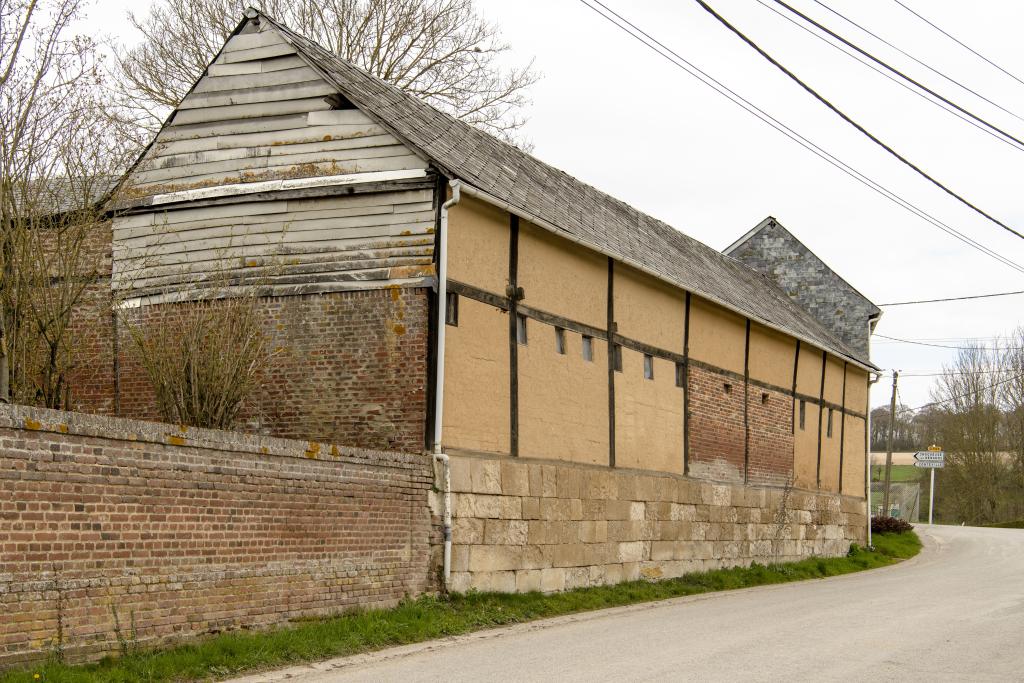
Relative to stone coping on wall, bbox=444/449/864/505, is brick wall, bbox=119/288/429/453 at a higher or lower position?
higher

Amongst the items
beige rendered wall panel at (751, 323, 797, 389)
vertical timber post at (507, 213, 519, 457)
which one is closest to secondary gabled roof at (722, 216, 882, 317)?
beige rendered wall panel at (751, 323, 797, 389)

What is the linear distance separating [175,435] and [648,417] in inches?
388

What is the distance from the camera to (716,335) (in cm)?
2088

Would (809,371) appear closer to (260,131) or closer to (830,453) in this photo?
(830,453)

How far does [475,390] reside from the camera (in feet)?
47.7

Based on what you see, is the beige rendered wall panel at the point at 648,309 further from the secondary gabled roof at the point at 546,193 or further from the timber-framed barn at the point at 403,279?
the secondary gabled roof at the point at 546,193

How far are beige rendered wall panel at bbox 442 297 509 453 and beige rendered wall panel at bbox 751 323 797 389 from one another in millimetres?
8410

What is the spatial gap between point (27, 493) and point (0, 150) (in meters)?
3.96

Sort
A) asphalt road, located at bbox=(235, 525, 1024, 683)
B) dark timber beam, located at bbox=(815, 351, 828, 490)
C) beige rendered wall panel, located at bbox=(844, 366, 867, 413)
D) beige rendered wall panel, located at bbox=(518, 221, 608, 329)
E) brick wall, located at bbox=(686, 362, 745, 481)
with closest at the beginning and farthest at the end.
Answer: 1. asphalt road, located at bbox=(235, 525, 1024, 683)
2. beige rendered wall panel, located at bbox=(518, 221, 608, 329)
3. brick wall, located at bbox=(686, 362, 745, 481)
4. dark timber beam, located at bbox=(815, 351, 828, 490)
5. beige rendered wall panel, located at bbox=(844, 366, 867, 413)

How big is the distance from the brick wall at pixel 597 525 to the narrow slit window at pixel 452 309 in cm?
160

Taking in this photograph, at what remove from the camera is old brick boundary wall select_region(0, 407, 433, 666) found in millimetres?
8602

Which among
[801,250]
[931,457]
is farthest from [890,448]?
[801,250]

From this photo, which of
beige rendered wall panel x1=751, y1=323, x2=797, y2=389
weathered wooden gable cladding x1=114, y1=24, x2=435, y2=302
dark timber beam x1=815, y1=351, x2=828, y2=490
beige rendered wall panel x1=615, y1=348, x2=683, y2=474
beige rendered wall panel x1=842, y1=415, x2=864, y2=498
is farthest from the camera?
beige rendered wall panel x1=842, y1=415, x2=864, y2=498

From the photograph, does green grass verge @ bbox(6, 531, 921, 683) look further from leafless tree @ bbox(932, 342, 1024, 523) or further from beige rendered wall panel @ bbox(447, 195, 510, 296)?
leafless tree @ bbox(932, 342, 1024, 523)
